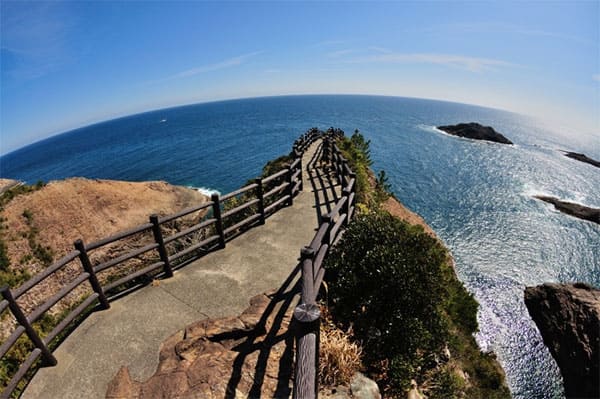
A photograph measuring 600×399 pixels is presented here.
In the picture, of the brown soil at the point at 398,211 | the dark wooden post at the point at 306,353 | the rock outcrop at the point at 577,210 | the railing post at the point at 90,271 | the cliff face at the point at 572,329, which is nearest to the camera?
the dark wooden post at the point at 306,353

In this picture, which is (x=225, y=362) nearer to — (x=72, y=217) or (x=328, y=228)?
(x=328, y=228)

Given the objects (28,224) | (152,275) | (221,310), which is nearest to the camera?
(221,310)

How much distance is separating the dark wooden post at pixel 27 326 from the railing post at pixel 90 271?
988 mm

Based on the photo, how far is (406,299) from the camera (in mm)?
4992

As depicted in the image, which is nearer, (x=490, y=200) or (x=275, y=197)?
(x=275, y=197)

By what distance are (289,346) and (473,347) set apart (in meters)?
9.43

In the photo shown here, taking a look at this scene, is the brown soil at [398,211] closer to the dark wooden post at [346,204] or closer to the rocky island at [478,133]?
the dark wooden post at [346,204]

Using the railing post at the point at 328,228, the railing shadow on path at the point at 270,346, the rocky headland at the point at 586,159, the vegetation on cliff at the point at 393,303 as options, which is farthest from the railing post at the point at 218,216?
the rocky headland at the point at 586,159

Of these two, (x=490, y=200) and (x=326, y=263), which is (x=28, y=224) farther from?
(x=490, y=200)

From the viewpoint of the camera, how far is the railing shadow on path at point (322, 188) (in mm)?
10744

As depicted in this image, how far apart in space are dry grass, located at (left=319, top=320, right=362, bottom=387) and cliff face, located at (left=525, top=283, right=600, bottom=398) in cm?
1432

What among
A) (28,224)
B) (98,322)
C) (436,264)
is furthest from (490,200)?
(28,224)

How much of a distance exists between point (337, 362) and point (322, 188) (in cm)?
949

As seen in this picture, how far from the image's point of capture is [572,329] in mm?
13344
